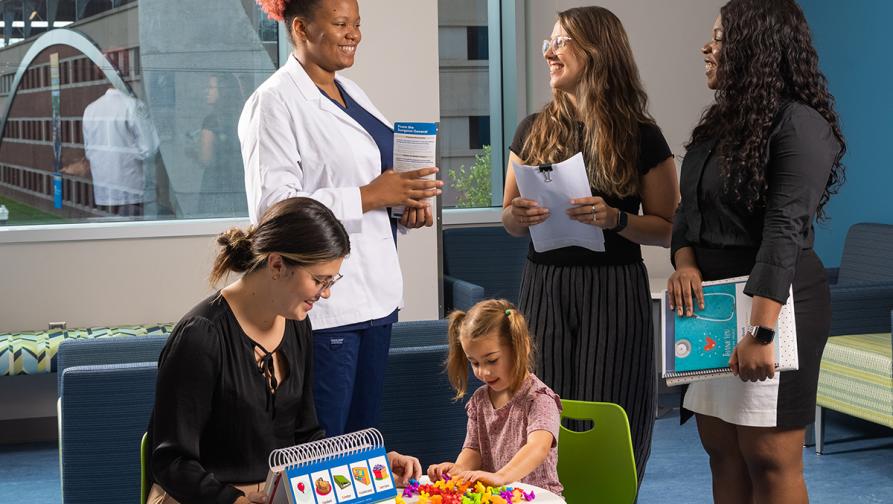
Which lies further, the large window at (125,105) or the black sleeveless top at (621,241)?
the large window at (125,105)

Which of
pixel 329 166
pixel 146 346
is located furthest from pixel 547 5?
pixel 329 166

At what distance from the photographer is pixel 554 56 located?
2.92m

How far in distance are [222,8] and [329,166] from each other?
324 centimetres

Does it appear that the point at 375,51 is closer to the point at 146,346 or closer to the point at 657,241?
the point at 146,346

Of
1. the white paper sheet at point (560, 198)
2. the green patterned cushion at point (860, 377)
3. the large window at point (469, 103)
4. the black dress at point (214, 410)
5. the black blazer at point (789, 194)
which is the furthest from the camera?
the large window at point (469, 103)

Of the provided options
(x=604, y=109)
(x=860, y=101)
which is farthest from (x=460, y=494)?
(x=860, y=101)

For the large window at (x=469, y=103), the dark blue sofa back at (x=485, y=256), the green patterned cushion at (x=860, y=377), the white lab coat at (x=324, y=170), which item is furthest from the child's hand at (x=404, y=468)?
the large window at (x=469, y=103)

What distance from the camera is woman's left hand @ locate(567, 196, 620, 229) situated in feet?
9.29

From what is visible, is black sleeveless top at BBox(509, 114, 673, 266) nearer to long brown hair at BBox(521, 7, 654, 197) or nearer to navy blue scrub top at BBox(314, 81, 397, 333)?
long brown hair at BBox(521, 7, 654, 197)

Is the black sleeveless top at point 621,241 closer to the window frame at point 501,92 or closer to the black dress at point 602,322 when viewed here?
the black dress at point 602,322

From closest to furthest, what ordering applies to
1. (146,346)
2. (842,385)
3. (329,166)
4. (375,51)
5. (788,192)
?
(788,192) → (329,166) → (146,346) → (842,385) → (375,51)

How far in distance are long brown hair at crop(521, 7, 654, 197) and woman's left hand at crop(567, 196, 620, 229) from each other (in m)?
0.07

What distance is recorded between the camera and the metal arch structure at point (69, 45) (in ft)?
17.9

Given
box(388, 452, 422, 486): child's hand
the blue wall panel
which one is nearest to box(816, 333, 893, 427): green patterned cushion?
the blue wall panel
